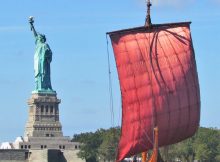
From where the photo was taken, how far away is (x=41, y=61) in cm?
18462

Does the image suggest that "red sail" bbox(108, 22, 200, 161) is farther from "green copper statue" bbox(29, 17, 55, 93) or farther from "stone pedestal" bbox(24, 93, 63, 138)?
"stone pedestal" bbox(24, 93, 63, 138)

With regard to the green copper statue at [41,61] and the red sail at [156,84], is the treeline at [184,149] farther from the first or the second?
the red sail at [156,84]

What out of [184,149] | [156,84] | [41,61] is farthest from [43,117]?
[156,84]

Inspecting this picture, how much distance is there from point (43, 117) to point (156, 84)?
299 ft

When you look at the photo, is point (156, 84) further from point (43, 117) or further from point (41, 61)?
point (43, 117)

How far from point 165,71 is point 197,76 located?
3.57m

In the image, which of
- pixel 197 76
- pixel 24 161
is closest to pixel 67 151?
pixel 24 161

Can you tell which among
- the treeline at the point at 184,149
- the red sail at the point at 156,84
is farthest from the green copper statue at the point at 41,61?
the red sail at the point at 156,84

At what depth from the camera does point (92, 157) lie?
192 metres

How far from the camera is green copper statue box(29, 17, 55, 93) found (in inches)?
7259

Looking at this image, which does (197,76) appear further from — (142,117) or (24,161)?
(24,161)

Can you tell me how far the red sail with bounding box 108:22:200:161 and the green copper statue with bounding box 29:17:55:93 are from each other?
8424cm

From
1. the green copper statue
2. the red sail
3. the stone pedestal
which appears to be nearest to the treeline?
the stone pedestal

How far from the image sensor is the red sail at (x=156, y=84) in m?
96.8
